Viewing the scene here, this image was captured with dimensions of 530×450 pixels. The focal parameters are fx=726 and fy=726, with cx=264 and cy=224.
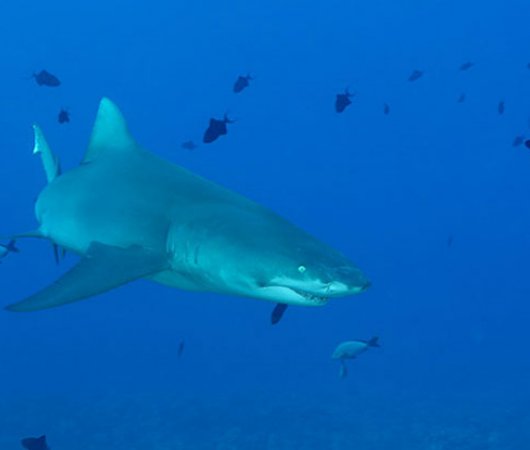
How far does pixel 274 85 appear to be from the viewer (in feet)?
319

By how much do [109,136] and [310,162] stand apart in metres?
94.7

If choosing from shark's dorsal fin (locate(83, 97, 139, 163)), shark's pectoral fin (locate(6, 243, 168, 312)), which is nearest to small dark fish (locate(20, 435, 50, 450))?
shark's dorsal fin (locate(83, 97, 139, 163))

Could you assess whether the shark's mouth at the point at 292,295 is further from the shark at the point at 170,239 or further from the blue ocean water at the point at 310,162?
the blue ocean water at the point at 310,162

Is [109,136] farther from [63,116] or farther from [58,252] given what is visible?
[63,116]

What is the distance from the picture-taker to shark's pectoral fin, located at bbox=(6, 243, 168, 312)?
3336 mm

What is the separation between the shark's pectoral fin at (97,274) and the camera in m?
3.34

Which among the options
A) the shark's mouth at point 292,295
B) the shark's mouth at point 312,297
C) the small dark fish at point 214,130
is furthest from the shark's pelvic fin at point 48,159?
the shark's mouth at point 312,297

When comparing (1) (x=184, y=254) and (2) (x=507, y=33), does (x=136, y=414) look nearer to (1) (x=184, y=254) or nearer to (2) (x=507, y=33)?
(1) (x=184, y=254)

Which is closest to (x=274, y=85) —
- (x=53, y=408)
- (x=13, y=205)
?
(x=13, y=205)

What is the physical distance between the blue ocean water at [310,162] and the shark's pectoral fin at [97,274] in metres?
22.5

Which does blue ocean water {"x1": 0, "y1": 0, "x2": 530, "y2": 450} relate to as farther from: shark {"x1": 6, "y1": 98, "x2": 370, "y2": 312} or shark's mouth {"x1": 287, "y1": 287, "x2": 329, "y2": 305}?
Answer: shark's mouth {"x1": 287, "y1": 287, "x2": 329, "y2": 305}

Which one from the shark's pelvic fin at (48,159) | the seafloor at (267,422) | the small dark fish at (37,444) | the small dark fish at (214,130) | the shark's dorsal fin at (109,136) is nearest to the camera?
the shark's dorsal fin at (109,136)

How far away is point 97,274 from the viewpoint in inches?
143

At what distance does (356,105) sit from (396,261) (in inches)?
884
